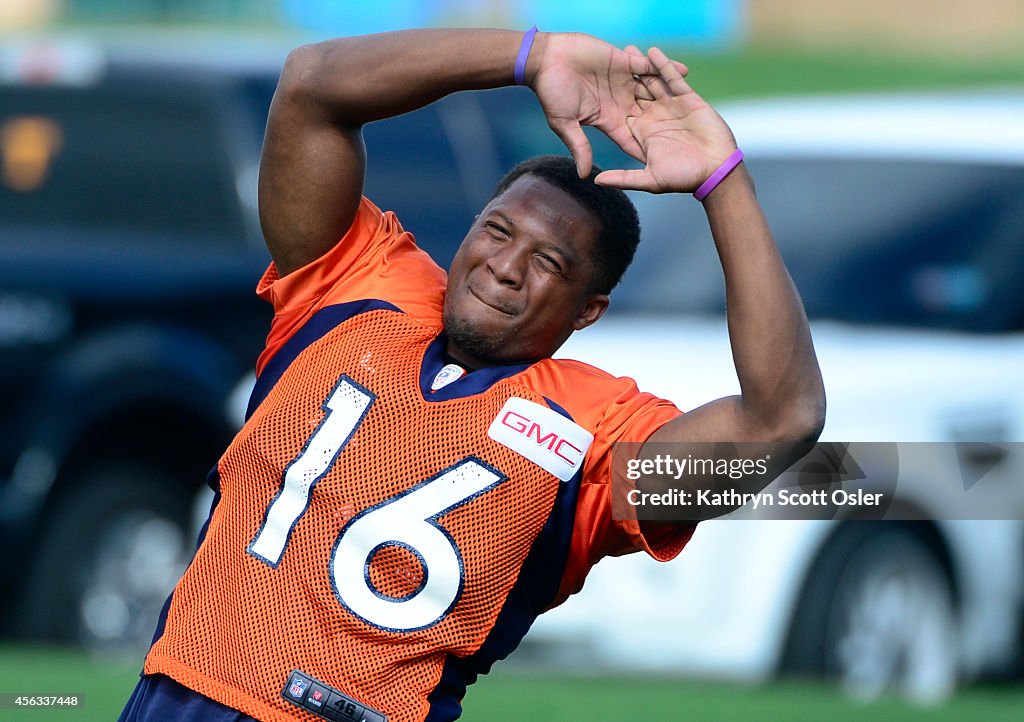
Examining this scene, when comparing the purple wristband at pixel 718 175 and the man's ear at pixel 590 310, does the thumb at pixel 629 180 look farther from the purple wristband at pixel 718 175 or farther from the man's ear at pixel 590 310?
the man's ear at pixel 590 310

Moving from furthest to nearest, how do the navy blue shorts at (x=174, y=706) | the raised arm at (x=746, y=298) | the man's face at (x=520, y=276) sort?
1. the man's face at (x=520, y=276)
2. the navy blue shorts at (x=174, y=706)
3. the raised arm at (x=746, y=298)

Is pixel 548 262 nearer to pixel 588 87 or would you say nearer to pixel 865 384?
pixel 588 87

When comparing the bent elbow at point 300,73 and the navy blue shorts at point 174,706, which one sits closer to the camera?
the navy blue shorts at point 174,706

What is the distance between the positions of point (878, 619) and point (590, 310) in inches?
139

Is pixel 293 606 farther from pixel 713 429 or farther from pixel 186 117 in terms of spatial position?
pixel 186 117

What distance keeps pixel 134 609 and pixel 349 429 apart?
13.8ft

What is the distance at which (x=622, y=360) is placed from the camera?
6.98m

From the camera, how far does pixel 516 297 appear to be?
134 inches

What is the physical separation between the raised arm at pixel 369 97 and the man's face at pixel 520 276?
0.21 meters

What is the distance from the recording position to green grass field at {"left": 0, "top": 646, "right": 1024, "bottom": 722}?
19.5 feet

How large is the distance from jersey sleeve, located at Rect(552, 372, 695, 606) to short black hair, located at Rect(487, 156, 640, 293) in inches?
11.3

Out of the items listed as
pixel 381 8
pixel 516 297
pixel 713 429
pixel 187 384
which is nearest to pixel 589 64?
pixel 516 297

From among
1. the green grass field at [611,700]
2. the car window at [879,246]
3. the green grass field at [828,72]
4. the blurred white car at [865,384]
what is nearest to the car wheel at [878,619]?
the blurred white car at [865,384]

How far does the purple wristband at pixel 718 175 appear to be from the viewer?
3178 millimetres
